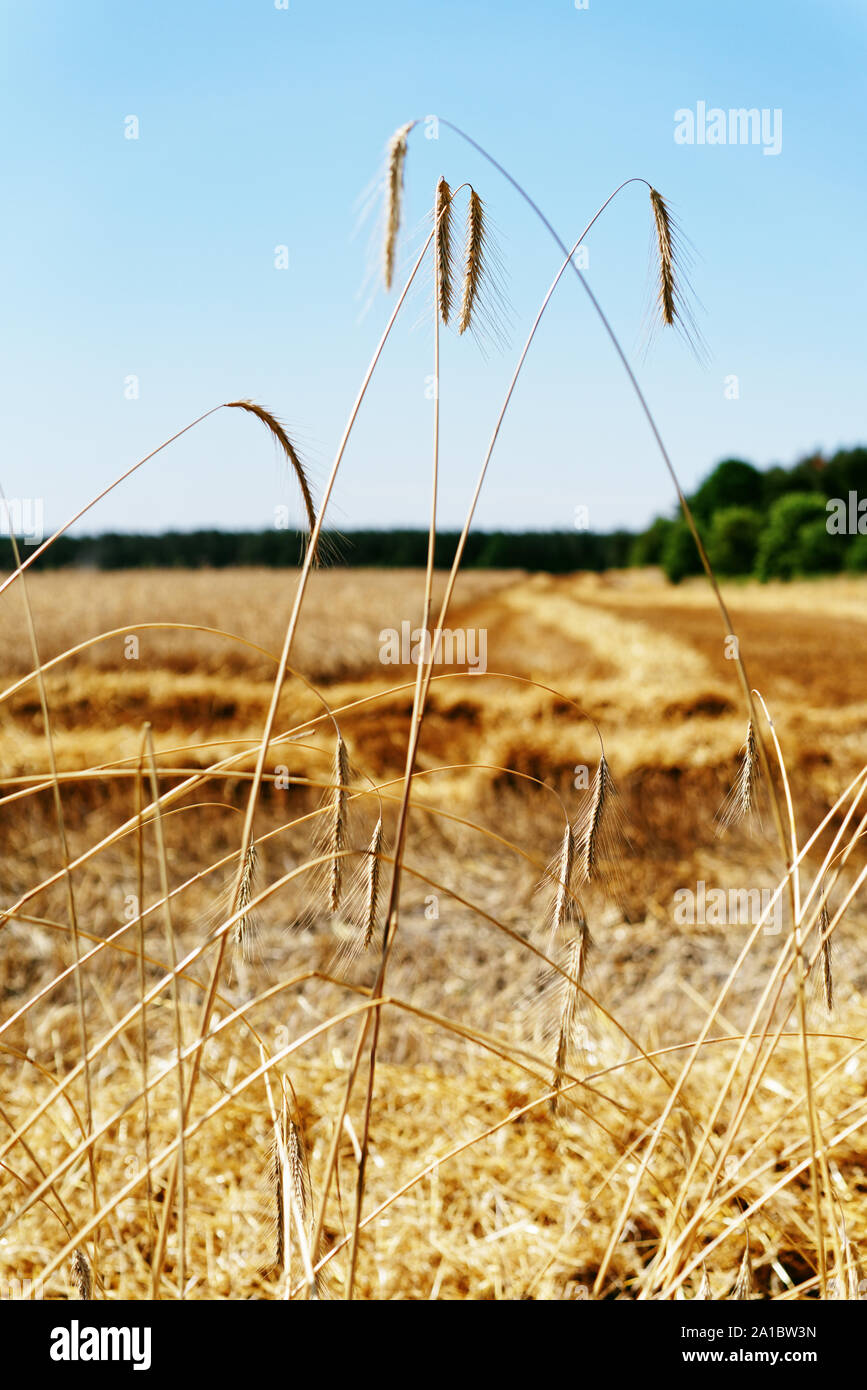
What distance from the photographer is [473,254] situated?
0.82 m

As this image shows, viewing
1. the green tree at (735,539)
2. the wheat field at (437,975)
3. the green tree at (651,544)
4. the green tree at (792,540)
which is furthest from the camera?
the green tree at (651,544)

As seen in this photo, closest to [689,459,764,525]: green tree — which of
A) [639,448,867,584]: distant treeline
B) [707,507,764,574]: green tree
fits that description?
[639,448,867,584]: distant treeline

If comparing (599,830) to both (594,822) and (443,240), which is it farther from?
Result: (443,240)

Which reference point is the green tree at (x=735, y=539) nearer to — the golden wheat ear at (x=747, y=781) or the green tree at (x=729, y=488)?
the green tree at (x=729, y=488)

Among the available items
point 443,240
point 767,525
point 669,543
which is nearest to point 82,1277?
point 443,240

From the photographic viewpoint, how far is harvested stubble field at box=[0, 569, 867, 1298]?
81 centimetres

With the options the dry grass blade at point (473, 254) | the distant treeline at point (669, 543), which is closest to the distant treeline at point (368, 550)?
the distant treeline at point (669, 543)

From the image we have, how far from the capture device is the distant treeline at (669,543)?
15266mm

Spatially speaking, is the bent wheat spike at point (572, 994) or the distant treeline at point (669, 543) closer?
the bent wheat spike at point (572, 994)

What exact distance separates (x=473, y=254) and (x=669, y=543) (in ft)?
70.3

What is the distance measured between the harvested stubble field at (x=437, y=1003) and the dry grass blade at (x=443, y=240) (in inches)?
15.8

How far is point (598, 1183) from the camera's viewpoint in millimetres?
1352
